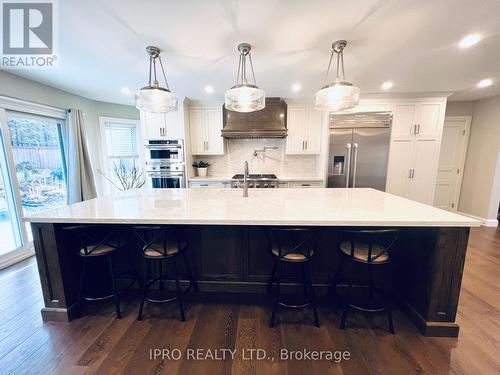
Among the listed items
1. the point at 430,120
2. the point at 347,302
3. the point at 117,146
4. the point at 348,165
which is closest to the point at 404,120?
the point at 430,120

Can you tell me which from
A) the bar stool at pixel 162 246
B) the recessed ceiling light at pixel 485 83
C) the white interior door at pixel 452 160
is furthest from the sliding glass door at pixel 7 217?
the white interior door at pixel 452 160

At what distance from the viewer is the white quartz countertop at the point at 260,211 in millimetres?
1479

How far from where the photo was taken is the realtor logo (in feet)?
5.42

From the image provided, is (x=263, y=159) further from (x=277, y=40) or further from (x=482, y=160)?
(x=482, y=160)

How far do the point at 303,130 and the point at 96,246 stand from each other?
367cm

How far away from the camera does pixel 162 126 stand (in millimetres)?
3957

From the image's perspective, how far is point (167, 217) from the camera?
158 centimetres

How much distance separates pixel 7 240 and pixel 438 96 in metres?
6.91

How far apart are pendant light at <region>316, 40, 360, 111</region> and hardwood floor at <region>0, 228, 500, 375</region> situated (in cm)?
186

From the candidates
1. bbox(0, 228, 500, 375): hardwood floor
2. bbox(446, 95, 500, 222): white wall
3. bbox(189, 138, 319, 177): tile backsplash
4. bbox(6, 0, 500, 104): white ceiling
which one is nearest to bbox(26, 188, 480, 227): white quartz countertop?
bbox(0, 228, 500, 375): hardwood floor

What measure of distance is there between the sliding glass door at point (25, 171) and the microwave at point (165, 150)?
1.38 metres

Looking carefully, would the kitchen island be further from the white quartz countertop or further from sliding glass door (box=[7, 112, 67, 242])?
sliding glass door (box=[7, 112, 67, 242])

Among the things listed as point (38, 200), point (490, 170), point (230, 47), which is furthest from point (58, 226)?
point (490, 170)

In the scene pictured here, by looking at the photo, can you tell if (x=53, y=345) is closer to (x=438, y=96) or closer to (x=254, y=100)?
(x=254, y=100)
